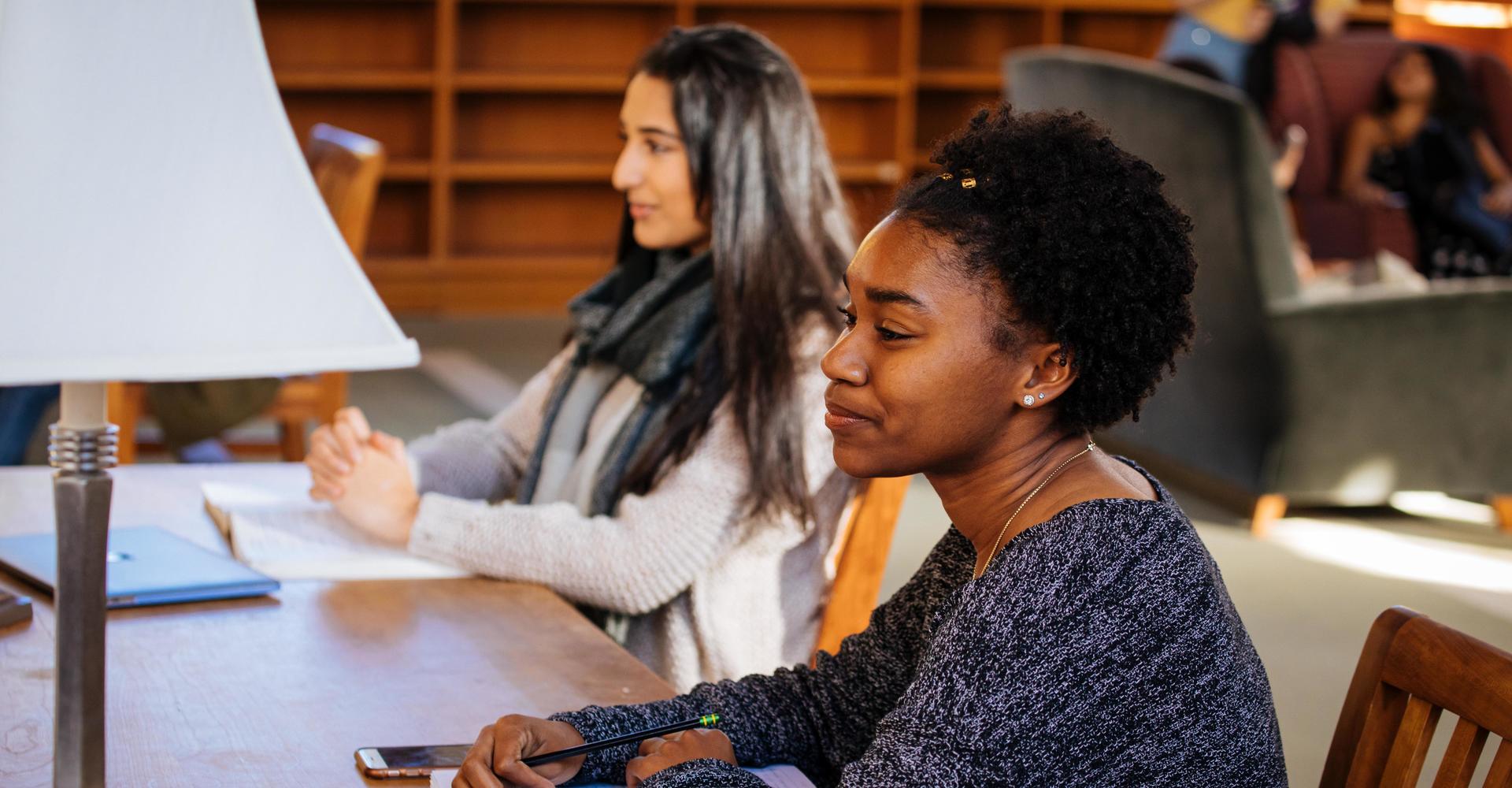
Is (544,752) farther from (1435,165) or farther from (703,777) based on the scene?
(1435,165)

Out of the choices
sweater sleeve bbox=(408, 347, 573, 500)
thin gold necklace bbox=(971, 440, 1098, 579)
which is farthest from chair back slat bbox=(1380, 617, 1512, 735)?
sweater sleeve bbox=(408, 347, 573, 500)

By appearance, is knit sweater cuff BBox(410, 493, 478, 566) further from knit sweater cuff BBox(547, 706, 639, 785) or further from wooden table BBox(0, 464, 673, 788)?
knit sweater cuff BBox(547, 706, 639, 785)

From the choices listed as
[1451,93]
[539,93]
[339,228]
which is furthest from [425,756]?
[539,93]

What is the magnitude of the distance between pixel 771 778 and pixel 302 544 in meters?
0.63

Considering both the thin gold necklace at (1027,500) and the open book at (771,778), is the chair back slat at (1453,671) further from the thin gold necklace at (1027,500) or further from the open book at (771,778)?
the open book at (771,778)

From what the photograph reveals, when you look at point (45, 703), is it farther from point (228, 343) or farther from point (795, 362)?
point (795, 362)

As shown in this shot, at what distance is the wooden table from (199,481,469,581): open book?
3cm

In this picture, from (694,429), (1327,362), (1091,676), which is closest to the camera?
(1091,676)

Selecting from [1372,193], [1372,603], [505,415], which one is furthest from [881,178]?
[505,415]

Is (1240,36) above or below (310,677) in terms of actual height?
above

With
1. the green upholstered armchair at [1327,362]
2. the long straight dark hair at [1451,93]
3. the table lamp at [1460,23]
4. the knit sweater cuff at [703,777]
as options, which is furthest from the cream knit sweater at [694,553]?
the table lamp at [1460,23]

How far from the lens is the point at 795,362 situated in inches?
65.4

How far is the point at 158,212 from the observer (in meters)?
0.67

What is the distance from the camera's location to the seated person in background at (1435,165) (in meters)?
5.76
